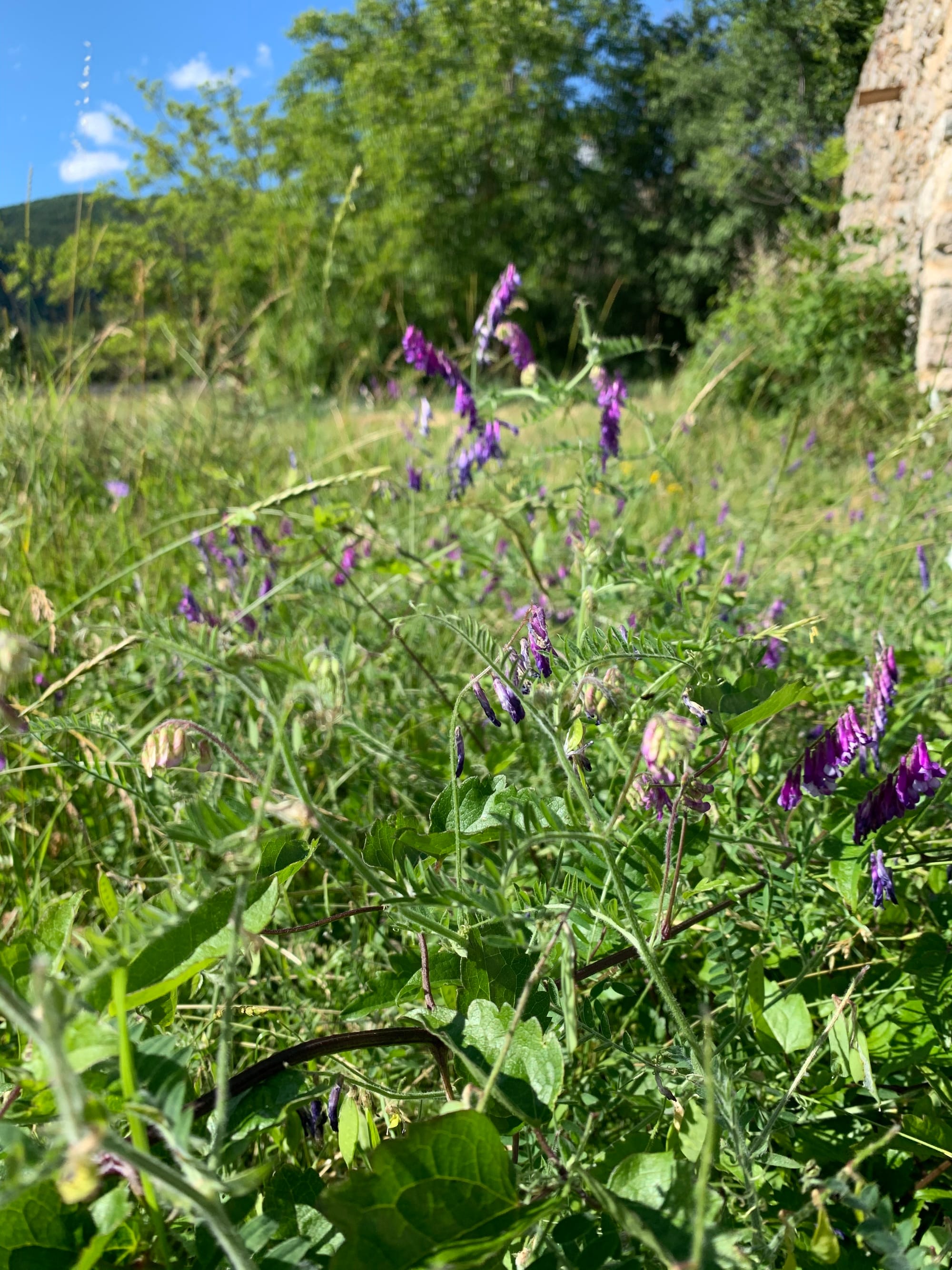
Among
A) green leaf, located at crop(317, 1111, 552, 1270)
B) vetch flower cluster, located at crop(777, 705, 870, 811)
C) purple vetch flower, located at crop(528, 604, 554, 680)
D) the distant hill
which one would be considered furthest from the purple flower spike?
the distant hill

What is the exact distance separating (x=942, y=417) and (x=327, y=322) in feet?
10.1

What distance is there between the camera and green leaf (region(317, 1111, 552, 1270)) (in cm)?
50

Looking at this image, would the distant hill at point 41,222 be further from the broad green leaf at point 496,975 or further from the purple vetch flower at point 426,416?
the broad green leaf at point 496,975

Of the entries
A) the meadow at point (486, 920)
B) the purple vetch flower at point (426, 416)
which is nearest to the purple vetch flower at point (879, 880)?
the meadow at point (486, 920)

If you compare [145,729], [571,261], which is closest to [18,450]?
[145,729]

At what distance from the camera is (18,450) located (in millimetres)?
2543

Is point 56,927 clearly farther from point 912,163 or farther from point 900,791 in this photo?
point 912,163

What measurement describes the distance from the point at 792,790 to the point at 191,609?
1248mm

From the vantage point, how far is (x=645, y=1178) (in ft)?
1.85

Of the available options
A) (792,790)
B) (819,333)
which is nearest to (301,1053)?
(792,790)

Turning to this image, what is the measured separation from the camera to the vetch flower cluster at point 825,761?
94 centimetres

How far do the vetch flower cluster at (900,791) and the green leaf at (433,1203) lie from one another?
564 millimetres

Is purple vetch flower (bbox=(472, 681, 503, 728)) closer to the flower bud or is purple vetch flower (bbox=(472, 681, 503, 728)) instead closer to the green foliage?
the flower bud

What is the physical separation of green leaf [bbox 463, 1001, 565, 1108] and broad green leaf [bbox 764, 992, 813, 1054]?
0.37 metres
